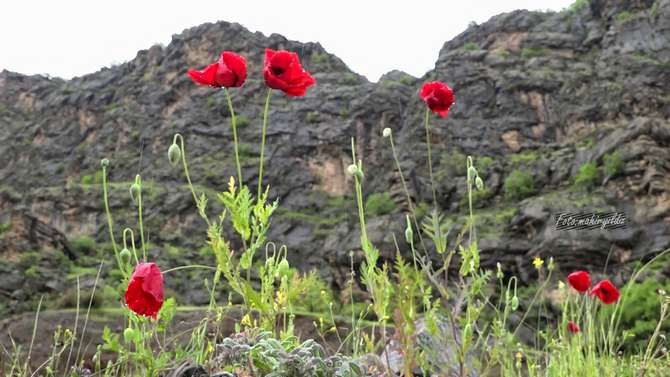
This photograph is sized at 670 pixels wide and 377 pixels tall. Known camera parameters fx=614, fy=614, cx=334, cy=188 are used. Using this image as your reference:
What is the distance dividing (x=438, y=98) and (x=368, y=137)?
134 ft

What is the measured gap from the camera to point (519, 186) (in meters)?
28.5

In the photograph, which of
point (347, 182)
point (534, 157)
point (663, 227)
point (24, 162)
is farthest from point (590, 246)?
point (24, 162)

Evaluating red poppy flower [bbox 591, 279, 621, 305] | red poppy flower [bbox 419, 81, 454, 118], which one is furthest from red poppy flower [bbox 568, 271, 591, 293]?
red poppy flower [bbox 419, 81, 454, 118]

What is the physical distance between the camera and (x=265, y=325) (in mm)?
1538

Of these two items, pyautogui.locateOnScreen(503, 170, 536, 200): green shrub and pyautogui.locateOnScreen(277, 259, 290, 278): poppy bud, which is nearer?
pyautogui.locateOnScreen(277, 259, 290, 278): poppy bud

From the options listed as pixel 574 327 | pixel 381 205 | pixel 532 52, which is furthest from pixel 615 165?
pixel 532 52

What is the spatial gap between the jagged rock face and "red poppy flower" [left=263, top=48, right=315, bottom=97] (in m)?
18.4

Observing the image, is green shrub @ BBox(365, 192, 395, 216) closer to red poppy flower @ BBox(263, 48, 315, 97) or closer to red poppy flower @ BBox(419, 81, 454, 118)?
red poppy flower @ BBox(419, 81, 454, 118)

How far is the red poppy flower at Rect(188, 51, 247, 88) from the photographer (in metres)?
1.59

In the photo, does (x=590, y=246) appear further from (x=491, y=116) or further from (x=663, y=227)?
(x=491, y=116)

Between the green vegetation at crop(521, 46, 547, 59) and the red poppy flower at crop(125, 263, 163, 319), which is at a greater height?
the green vegetation at crop(521, 46, 547, 59)

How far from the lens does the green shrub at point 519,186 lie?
92.7 feet

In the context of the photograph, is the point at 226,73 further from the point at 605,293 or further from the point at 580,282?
the point at 605,293

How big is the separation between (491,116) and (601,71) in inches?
273
